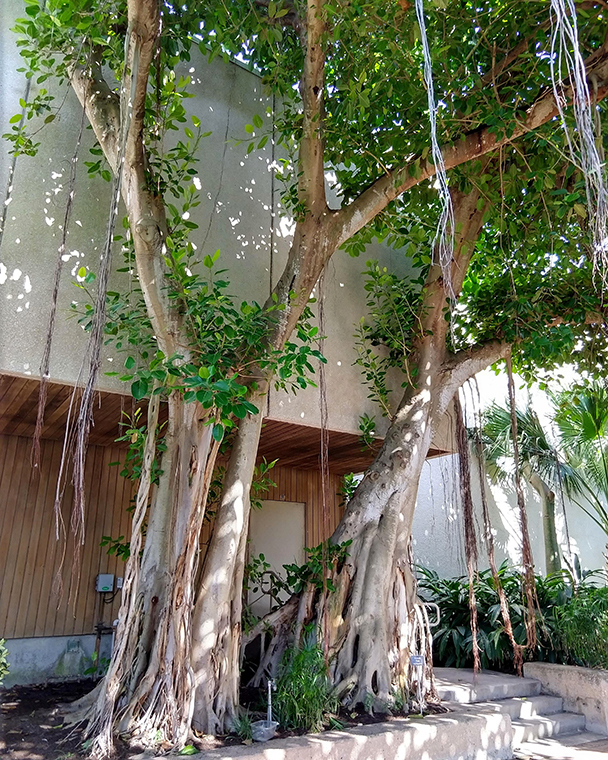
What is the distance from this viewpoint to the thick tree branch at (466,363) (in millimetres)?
5586

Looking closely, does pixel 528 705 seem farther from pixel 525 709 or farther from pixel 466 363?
pixel 466 363

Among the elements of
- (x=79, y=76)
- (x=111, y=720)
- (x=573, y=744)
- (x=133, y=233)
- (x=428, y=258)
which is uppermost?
(x=79, y=76)

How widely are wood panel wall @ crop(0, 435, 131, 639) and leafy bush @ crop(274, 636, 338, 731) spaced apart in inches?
90.9

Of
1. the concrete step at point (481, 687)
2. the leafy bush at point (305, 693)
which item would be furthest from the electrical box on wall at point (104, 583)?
the concrete step at point (481, 687)

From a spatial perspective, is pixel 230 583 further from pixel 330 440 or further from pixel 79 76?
pixel 79 76

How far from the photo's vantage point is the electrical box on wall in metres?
5.89

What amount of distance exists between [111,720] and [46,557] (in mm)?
2813

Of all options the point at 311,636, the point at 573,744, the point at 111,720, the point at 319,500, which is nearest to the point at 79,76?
the point at 111,720

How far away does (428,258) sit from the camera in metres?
5.39

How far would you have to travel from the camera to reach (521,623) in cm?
634

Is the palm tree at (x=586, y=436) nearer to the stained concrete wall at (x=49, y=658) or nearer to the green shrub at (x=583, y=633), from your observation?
the green shrub at (x=583, y=633)

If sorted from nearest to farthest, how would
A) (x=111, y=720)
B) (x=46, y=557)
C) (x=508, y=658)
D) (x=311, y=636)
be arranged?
(x=111, y=720)
(x=311, y=636)
(x=46, y=557)
(x=508, y=658)

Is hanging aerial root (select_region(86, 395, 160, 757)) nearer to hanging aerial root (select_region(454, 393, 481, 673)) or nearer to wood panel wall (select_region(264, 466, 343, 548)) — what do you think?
hanging aerial root (select_region(454, 393, 481, 673))

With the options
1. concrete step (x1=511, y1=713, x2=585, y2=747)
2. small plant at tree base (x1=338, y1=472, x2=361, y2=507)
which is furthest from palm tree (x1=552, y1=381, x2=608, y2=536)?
small plant at tree base (x1=338, y1=472, x2=361, y2=507)
